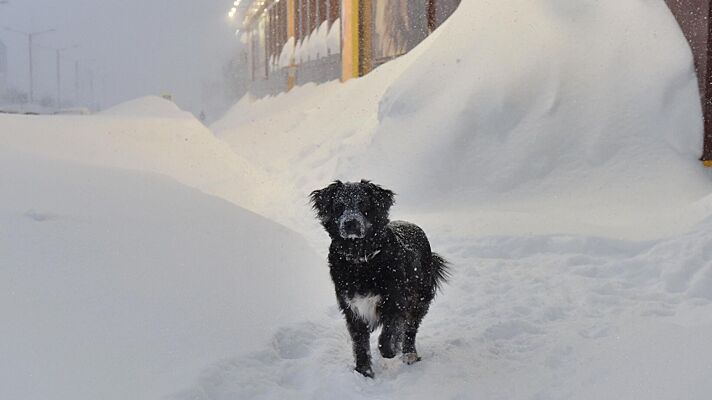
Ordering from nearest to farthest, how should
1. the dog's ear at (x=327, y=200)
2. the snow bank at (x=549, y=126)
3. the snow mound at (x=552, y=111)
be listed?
the dog's ear at (x=327, y=200) < the snow bank at (x=549, y=126) < the snow mound at (x=552, y=111)

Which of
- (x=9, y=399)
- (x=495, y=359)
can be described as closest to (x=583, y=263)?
(x=495, y=359)

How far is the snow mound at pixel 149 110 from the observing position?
25219 millimetres

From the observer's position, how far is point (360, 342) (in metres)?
4.83

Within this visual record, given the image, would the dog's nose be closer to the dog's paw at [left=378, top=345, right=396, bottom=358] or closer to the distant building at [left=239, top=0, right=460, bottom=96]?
the dog's paw at [left=378, top=345, right=396, bottom=358]

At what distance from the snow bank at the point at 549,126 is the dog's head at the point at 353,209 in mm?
3523

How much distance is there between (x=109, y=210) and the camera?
701 centimetres

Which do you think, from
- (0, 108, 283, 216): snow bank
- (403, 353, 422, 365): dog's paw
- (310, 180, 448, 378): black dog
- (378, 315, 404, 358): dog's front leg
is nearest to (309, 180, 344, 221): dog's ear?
(310, 180, 448, 378): black dog

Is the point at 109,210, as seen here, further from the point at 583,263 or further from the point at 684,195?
the point at 684,195

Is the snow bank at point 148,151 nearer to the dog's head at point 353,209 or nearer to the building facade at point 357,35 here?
the building facade at point 357,35

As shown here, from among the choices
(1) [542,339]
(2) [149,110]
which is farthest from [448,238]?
(2) [149,110]

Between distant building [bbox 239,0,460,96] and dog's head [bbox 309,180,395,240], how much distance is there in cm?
1100

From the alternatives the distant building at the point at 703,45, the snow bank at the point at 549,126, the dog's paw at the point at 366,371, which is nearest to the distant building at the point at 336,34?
the snow bank at the point at 549,126

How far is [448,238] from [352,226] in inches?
151

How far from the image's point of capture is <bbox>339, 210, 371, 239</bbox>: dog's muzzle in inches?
183
